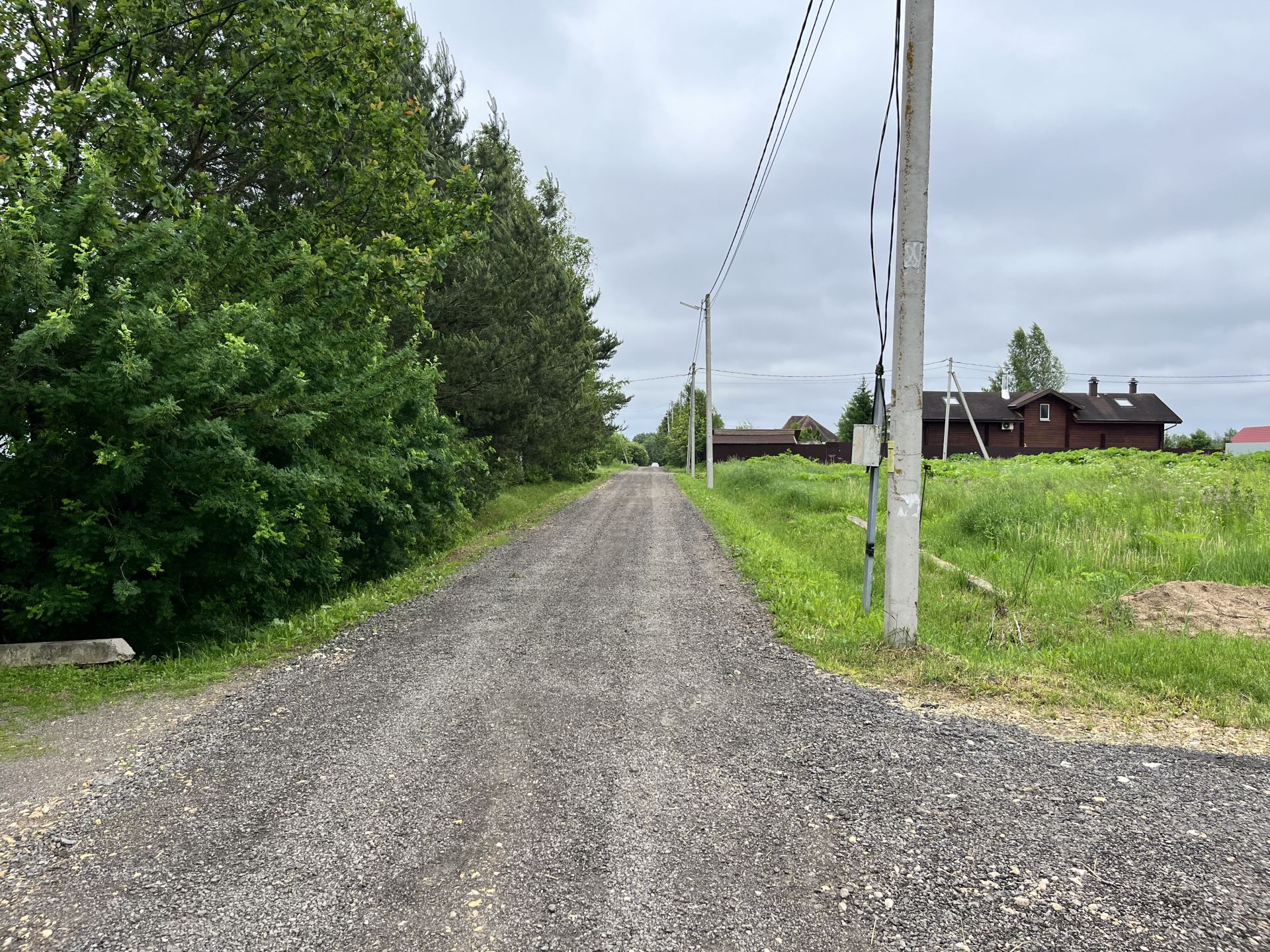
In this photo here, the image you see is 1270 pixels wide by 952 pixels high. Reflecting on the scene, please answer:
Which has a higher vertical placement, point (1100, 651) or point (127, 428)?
point (127, 428)

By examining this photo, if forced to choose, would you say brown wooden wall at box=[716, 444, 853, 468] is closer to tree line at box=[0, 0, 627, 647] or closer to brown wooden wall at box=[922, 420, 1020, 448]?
brown wooden wall at box=[922, 420, 1020, 448]

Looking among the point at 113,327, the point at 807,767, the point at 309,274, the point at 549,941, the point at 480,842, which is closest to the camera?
the point at 549,941

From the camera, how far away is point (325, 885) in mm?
→ 2779

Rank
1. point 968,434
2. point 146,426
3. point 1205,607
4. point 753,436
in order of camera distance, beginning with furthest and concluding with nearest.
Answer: point 753,436, point 968,434, point 1205,607, point 146,426

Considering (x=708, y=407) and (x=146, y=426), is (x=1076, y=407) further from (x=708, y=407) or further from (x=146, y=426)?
(x=146, y=426)

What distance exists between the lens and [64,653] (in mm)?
5605

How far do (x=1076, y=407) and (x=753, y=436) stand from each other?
34.8m

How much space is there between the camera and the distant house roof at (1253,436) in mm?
68750

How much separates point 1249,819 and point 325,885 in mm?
3938

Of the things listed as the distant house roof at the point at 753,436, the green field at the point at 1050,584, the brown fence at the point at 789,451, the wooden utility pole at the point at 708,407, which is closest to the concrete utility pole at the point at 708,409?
the wooden utility pole at the point at 708,407

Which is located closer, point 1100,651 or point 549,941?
point 549,941

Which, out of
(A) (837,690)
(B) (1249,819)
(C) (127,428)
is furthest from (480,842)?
(C) (127,428)

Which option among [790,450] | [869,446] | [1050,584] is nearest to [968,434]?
[790,450]

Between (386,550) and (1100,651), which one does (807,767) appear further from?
(386,550)
